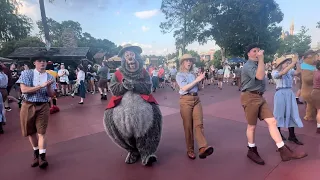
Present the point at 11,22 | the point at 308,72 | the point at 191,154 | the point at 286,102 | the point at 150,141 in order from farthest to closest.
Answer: the point at 11,22
the point at 308,72
the point at 286,102
the point at 191,154
the point at 150,141

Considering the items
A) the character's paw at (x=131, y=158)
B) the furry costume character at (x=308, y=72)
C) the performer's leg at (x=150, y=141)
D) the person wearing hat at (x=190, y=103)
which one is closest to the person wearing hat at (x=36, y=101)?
the character's paw at (x=131, y=158)

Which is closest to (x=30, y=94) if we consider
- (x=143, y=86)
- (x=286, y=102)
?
(x=143, y=86)

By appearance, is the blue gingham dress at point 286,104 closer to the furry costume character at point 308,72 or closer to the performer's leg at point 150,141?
the furry costume character at point 308,72

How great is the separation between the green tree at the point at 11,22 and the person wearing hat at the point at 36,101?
23485 mm

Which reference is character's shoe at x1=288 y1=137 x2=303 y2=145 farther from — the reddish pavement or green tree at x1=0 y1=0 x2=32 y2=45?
green tree at x1=0 y1=0 x2=32 y2=45

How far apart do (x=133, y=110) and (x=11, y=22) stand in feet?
90.2

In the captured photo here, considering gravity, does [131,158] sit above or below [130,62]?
below

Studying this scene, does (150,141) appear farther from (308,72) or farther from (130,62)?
(308,72)

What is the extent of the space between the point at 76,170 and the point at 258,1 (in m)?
22.9

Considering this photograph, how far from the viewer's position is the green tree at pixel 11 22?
23.0 metres

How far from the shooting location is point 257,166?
125 inches

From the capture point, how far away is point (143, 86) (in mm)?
3082

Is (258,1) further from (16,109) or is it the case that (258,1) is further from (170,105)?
(16,109)

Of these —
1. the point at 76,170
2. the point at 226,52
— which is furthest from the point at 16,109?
the point at 226,52
